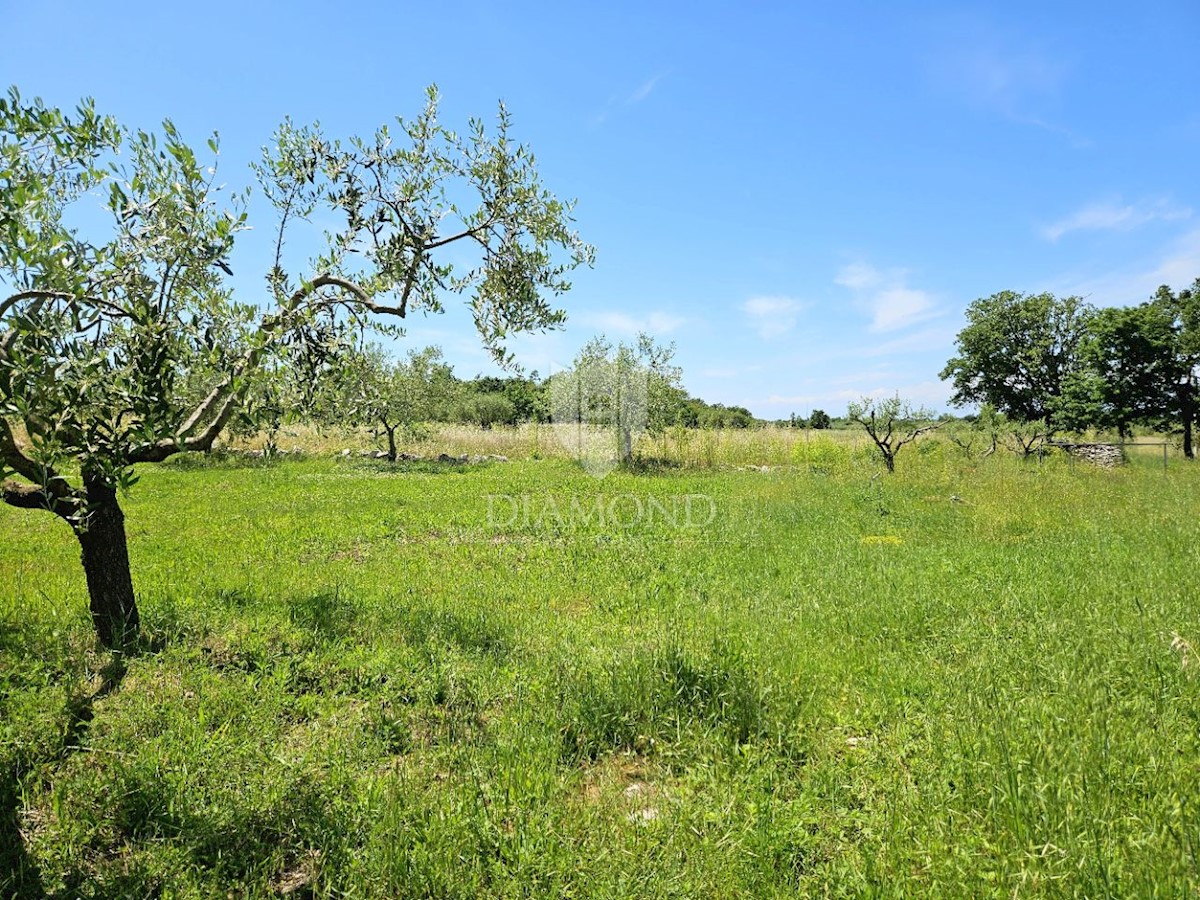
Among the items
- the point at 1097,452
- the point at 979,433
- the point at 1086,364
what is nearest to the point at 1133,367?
the point at 1086,364

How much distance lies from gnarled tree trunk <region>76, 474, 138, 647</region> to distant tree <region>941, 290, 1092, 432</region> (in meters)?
51.0

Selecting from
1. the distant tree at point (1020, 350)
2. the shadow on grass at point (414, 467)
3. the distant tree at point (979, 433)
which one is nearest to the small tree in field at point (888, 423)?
the distant tree at point (979, 433)

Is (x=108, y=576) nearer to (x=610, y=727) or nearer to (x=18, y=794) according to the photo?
(x=18, y=794)

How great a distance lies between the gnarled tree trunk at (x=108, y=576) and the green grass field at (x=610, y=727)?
0.21 m

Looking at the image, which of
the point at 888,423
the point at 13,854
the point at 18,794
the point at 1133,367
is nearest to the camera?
the point at 13,854

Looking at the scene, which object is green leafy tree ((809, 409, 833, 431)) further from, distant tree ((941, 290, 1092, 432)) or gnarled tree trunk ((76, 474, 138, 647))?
gnarled tree trunk ((76, 474, 138, 647))

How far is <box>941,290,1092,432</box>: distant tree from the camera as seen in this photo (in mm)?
43719

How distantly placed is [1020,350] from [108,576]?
175 ft

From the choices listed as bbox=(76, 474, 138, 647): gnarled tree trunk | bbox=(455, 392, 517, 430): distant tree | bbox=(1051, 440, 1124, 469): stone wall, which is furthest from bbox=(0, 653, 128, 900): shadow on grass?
bbox=(455, 392, 517, 430): distant tree

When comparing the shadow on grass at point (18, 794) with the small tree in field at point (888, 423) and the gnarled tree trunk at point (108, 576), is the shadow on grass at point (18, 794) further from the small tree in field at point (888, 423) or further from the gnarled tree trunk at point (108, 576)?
the small tree in field at point (888, 423)

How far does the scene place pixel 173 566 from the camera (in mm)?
7875

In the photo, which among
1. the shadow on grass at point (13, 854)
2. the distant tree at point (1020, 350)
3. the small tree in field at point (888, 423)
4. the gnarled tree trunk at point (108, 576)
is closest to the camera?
the shadow on grass at point (13, 854)

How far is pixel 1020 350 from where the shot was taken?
1750 inches

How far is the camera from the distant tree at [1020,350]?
43719 mm
